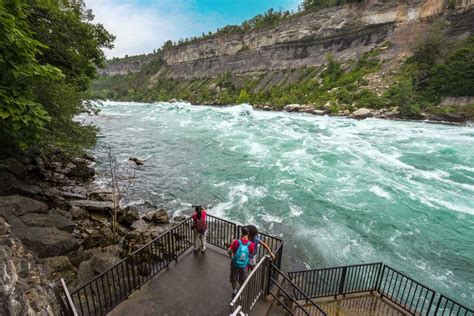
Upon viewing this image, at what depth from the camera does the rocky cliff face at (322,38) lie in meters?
46.0

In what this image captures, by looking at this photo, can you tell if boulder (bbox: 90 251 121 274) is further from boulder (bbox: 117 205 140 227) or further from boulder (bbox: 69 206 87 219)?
boulder (bbox: 69 206 87 219)

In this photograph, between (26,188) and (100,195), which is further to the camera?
(100,195)

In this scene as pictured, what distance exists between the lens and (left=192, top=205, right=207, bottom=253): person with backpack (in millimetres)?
6496

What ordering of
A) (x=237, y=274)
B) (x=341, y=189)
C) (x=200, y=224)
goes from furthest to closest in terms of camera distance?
(x=341, y=189)
(x=200, y=224)
(x=237, y=274)

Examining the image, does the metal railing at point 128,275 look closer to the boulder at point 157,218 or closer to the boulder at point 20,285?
the boulder at point 20,285

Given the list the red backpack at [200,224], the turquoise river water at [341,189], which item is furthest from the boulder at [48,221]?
the turquoise river water at [341,189]

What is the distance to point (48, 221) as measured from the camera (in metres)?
7.88

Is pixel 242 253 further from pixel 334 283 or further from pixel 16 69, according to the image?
pixel 16 69

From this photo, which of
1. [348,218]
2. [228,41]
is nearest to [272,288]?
[348,218]

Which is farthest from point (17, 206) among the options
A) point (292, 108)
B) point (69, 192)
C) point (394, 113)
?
point (292, 108)

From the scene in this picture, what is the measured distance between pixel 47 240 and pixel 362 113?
39.7 metres

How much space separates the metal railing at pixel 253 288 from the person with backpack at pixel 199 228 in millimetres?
2021

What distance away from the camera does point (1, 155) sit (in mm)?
10234

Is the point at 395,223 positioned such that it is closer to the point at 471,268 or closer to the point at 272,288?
the point at 471,268
